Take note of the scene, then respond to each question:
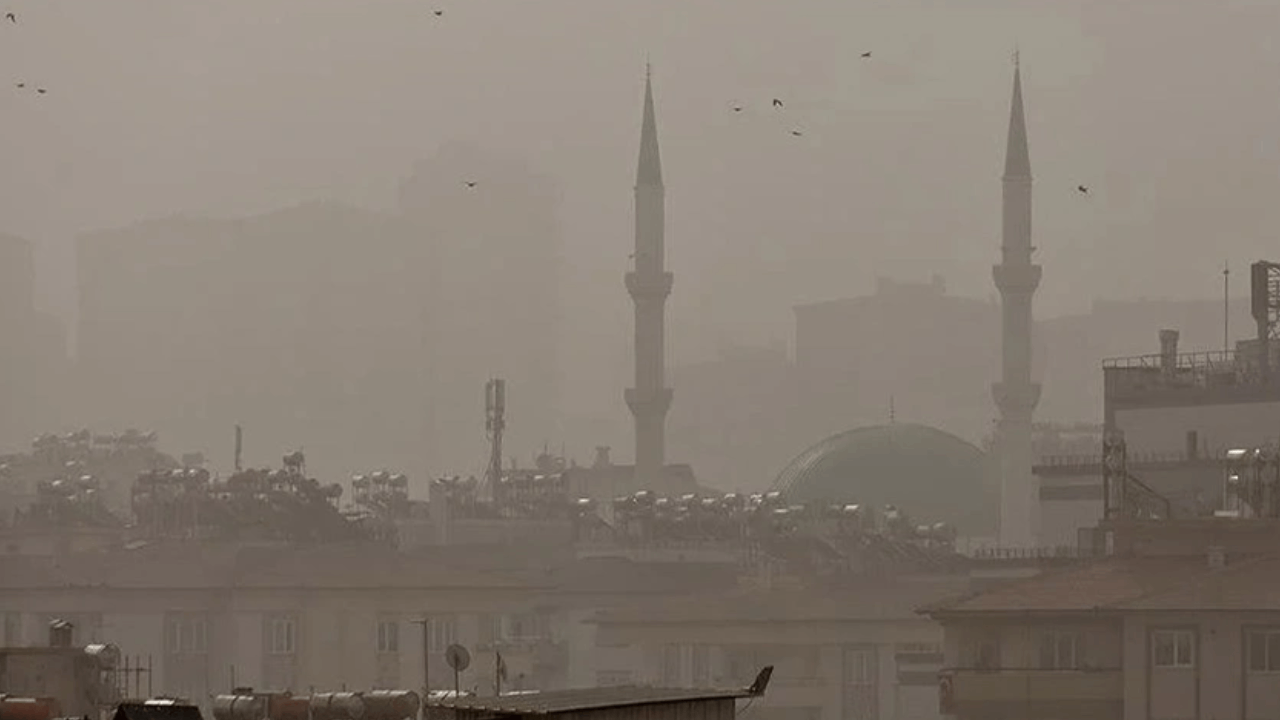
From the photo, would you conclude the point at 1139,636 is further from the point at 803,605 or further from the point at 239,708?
the point at 803,605

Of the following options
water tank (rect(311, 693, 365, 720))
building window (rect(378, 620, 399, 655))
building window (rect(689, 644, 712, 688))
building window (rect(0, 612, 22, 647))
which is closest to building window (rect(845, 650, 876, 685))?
building window (rect(689, 644, 712, 688))

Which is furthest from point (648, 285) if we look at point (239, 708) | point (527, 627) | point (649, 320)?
point (239, 708)

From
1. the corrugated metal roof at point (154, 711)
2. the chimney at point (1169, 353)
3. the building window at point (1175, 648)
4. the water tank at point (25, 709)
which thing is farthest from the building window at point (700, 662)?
the corrugated metal roof at point (154, 711)

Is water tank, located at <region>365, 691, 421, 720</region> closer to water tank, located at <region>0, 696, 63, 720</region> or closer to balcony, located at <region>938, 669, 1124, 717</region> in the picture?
water tank, located at <region>0, 696, 63, 720</region>

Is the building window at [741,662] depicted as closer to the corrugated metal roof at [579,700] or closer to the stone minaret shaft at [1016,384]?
the stone minaret shaft at [1016,384]

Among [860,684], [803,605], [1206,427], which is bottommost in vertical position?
[860,684]

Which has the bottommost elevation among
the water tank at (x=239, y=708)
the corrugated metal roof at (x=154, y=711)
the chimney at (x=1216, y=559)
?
the water tank at (x=239, y=708)

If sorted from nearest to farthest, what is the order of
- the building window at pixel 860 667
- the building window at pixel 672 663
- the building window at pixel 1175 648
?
the building window at pixel 1175 648 → the building window at pixel 860 667 → the building window at pixel 672 663
